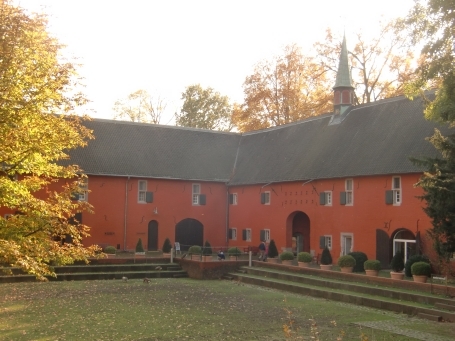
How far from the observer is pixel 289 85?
43.2 metres

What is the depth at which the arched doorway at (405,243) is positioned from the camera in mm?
24797

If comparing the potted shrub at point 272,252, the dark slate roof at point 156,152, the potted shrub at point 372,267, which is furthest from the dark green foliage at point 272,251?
the dark slate roof at point 156,152

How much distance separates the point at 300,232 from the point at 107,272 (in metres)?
11.9

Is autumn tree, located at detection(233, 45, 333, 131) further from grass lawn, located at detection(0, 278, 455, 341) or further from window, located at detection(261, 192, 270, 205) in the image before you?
grass lawn, located at detection(0, 278, 455, 341)

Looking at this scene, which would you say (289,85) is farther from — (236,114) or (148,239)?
(148,239)

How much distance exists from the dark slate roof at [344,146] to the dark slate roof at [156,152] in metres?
1.83

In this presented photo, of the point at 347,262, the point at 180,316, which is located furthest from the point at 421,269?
the point at 180,316

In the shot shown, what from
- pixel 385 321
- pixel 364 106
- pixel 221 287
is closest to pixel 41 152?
pixel 385 321

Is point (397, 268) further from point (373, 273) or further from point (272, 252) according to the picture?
point (272, 252)

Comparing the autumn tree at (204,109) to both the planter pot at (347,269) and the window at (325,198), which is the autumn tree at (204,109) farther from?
the planter pot at (347,269)

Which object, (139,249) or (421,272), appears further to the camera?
(139,249)

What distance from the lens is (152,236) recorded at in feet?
117

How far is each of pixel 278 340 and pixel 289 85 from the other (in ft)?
106

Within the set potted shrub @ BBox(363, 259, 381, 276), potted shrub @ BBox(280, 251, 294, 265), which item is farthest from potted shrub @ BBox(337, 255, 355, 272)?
potted shrub @ BBox(280, 251, 294, 265)
